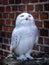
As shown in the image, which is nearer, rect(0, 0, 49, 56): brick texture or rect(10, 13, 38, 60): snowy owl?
rect(10, 13, 38, 60): snowy owl

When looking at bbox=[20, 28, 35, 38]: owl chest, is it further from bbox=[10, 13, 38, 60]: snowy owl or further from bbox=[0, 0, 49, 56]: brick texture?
bbox=[0, 0, 49, 56]: brick texture

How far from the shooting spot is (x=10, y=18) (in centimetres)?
410

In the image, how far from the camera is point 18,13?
13.0 feet

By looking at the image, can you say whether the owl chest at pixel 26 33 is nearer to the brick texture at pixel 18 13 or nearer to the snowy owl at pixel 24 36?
the snowy owl at pixel 24 36

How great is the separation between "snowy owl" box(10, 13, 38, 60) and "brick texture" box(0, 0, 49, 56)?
1.59 feet

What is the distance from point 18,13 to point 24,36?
1000 millimetres

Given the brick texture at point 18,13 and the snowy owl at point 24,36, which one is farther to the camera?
the brick texture at point 18,13

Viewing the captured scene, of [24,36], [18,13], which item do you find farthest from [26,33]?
[18,13]

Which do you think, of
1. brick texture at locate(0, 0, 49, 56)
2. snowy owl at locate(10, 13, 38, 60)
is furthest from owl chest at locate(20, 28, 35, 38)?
brick texture at locate(0, 0, 49, 56)

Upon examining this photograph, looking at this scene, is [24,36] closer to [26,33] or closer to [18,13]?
[26,33]

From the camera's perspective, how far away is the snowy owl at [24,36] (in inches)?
118

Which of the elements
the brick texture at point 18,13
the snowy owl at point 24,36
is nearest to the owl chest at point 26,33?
the snowy owl at point 24,36

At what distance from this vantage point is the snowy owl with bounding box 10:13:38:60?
A: 299cm

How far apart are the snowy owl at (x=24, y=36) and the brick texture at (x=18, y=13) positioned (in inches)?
19.1
